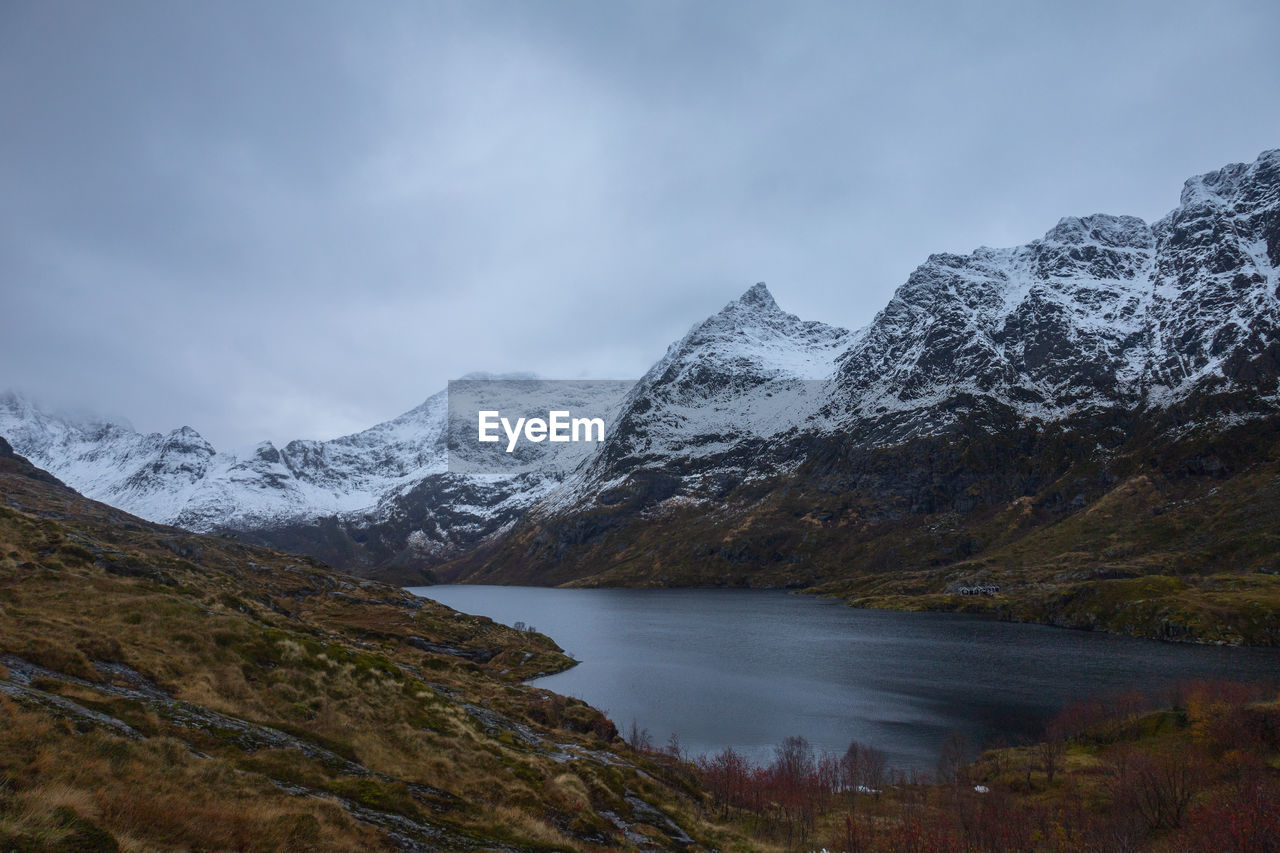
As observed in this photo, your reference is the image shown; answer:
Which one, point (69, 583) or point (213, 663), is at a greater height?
point (69, 583)

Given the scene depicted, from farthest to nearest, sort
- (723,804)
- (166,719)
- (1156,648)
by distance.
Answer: (1156,648) < (723,804) < (166,719)

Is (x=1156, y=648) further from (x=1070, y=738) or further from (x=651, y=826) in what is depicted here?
(x=651, y=826)

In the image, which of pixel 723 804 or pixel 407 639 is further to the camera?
pixel 407 639

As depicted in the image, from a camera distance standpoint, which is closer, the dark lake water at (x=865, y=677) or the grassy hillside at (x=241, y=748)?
the grassy hillside at (x=241, y=748)

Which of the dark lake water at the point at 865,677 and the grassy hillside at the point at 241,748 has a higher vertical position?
the grassy hillside at the point at 241,748

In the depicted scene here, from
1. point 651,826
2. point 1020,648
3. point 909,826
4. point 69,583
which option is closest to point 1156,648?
point 1020,648
